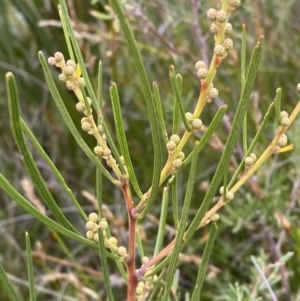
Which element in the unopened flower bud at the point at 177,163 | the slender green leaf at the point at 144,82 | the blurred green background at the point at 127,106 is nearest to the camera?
the slender green leaf at the point at 144,82

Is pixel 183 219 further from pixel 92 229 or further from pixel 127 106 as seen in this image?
pixel 127 106

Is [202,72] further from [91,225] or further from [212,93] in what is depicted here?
[91,225]

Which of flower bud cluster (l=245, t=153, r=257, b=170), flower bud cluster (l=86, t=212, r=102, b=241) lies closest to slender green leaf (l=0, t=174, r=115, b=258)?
flower bud cluster (l=86, t=212, r=102, b=241)

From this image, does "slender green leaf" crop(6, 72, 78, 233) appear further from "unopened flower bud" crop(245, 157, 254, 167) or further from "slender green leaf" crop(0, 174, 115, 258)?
"unopened flower bud" crop(245, 157, 254, 167)

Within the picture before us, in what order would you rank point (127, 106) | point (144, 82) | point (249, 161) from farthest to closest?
point (127, 106) → point (249, 161) → point (144, 82)

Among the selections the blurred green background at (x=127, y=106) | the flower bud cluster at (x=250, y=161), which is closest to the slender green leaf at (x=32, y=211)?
the flower bud cluster at (x=250, y=161)

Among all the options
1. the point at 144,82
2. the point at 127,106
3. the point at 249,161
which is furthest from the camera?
the point at 127,106

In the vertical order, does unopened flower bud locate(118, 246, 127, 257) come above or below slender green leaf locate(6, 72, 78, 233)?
below

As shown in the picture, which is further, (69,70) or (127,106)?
(127,106)

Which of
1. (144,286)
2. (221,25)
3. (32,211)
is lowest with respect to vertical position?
(144,286)

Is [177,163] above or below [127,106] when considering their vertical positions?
above

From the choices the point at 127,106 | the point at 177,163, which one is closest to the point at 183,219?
the point at 177,163

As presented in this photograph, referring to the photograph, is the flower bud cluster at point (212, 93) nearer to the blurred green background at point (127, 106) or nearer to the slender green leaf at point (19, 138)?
the slender green leaf at point (19, 138)
